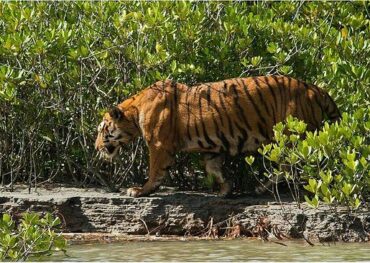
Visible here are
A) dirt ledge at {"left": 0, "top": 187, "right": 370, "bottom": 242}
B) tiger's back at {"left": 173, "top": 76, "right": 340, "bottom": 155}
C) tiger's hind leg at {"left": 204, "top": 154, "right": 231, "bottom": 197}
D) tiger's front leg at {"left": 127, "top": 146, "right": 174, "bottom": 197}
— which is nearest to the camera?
dirt ledge at {"left": 0, "top": 187, "right": 370, "bottom": 242}

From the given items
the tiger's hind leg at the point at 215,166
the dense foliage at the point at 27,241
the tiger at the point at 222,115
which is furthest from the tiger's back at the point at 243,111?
the dense foliage at the point at 27,241

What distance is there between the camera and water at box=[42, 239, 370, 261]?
8969mm

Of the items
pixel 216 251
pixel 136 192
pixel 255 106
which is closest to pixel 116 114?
pixel 136 192

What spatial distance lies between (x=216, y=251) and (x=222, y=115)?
66.2 inches

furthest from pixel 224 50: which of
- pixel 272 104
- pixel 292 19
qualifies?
pixel 292 19

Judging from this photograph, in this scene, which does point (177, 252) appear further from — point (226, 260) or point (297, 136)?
point (297, 136)

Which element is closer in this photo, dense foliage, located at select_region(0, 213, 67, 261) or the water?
dense foliage, located at select_region(0, 213, 67, 261)

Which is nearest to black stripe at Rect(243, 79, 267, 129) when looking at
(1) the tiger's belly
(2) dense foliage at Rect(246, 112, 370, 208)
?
(1) the tiger's belly

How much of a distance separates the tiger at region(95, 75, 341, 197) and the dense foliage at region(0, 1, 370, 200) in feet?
1.10

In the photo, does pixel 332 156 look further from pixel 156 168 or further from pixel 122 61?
pixel 122 61

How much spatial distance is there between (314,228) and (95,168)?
9.04ft

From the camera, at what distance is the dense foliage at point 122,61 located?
35.6 ft

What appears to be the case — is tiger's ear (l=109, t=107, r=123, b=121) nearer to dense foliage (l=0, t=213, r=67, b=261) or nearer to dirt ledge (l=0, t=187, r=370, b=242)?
dirt ledge (l=0, t=187, r=370, b=242)

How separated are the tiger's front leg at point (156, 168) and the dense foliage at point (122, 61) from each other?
1.91 feet
